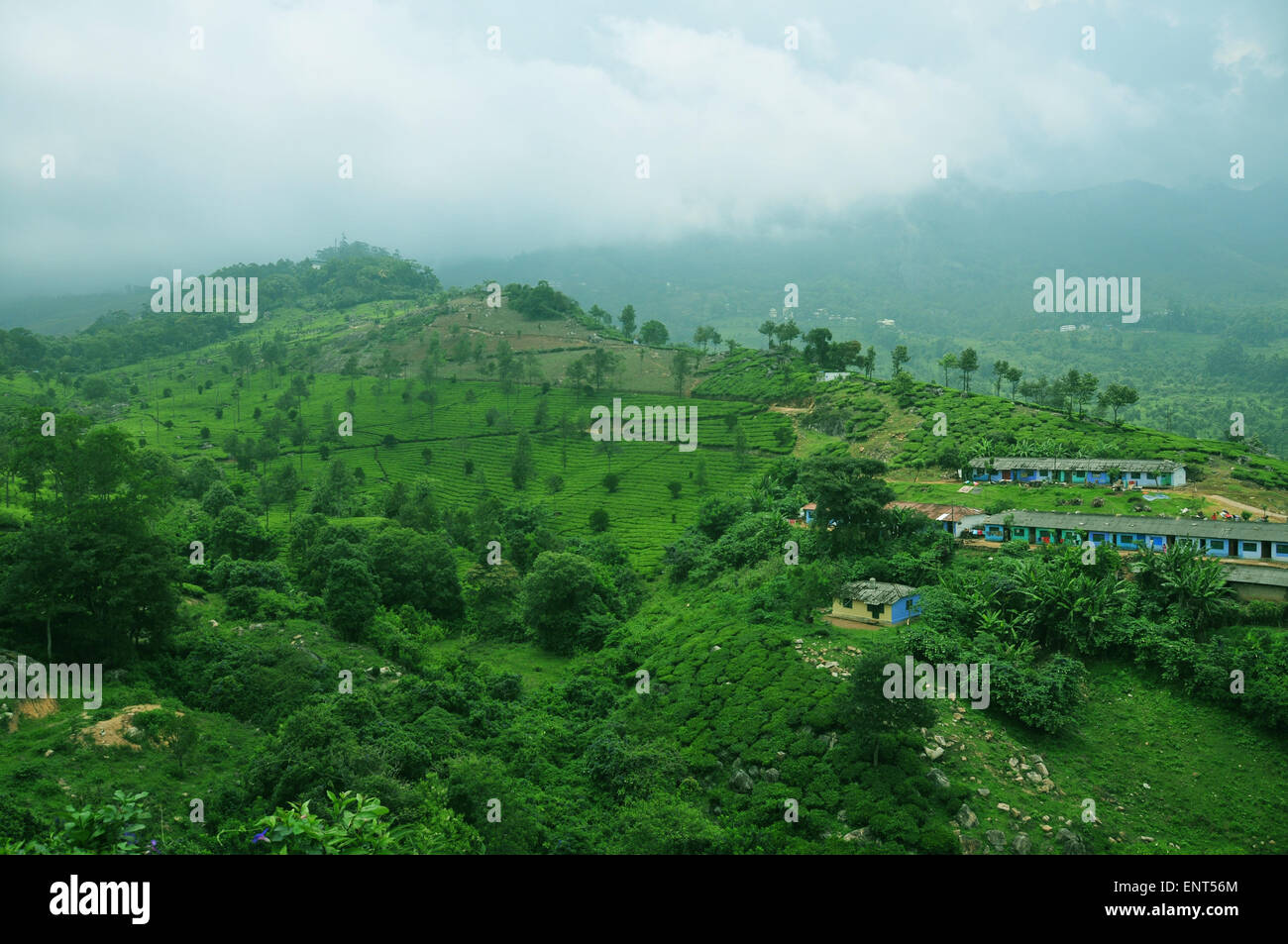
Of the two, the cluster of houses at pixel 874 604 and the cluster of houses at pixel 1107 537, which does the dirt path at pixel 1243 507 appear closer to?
the cluster of houses at pixel 1107 537

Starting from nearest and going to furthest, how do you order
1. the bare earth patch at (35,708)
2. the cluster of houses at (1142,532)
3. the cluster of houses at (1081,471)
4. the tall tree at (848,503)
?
the bare earth patch at (35,708) < the cluster of houses at (1142,532) < the tall tree at (848,503) < the cluster of houses at (1081,471)

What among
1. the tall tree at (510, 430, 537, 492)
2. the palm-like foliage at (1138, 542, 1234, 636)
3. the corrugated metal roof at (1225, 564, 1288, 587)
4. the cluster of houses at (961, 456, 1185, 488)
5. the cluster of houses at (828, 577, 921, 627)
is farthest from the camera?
the tall tree at (510, 430, 537, 492)

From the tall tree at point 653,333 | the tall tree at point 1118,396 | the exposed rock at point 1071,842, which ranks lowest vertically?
the exposed rock at point 1071,842

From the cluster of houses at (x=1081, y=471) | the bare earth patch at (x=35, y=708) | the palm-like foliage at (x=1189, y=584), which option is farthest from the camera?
the cluster of houses at (x=1081, y=471)

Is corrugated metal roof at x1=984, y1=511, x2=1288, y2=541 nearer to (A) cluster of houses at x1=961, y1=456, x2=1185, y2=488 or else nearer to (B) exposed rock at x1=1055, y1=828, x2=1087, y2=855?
(A) cluster of houses at x1=961, y1=456, x2=1185, y2=488

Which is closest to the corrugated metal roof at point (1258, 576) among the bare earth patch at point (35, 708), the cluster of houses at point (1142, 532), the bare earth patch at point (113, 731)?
the cluster of houses at point (1142, 532)

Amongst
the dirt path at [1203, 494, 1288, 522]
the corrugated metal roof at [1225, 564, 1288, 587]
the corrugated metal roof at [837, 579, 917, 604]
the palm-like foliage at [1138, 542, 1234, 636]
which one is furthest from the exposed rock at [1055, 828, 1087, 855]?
the dirt path at [1203, 494, 1288, 522]
